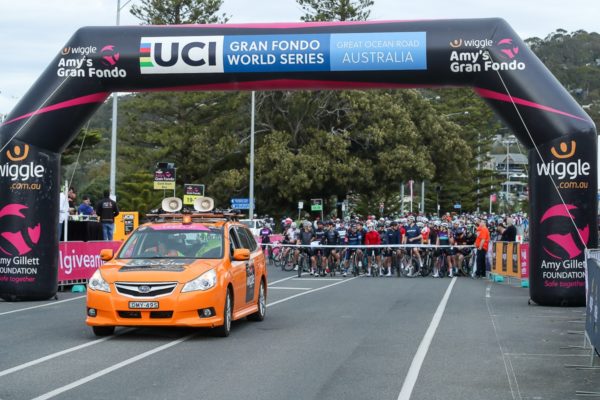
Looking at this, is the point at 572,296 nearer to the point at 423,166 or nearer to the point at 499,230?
the point at 499,230

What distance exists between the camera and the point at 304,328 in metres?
14.7

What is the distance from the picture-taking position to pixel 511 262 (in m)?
28.1

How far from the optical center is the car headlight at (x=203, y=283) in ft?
41.9

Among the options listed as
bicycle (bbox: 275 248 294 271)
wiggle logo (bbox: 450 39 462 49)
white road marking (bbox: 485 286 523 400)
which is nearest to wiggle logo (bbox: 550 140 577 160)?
wiggle logo (bbox: 450 39 462 49)

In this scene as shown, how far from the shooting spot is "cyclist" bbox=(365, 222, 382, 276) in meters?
33.4

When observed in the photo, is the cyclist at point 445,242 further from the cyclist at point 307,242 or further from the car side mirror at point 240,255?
the car side mirror at point 240,255

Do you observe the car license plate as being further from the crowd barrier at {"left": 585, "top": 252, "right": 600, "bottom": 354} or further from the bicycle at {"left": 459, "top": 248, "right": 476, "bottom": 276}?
the bicycle at {"left": 459, "top": 248, "right": 476, "bottom": 276}

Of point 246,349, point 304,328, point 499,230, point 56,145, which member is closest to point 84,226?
point 56,145

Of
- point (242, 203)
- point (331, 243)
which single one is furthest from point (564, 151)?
point (242, 203)

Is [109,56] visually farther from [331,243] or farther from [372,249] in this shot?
[372,249]

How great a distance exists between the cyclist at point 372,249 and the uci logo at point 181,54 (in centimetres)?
1598

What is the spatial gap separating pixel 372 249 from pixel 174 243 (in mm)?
19717

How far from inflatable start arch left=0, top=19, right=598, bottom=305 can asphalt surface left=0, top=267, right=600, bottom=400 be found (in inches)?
52.2

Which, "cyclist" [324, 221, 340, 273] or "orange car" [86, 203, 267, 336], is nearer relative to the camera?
"orange car" [86, 203, 267, 336]
